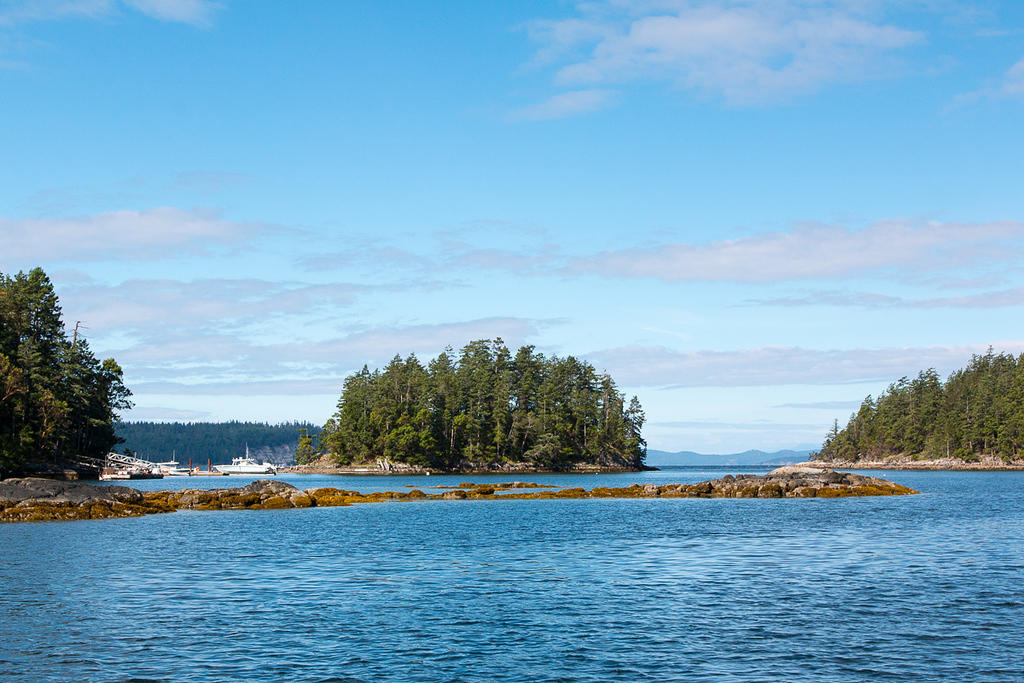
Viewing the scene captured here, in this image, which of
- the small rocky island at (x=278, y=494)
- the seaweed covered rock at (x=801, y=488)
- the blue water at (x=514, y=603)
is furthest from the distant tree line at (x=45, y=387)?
the seaweed covered rock at (x=801, y=488)

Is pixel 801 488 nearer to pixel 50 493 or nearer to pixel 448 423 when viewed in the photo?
pixel 50 493

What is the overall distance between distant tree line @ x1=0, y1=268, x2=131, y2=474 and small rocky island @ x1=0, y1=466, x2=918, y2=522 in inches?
978

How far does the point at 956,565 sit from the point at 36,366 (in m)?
108

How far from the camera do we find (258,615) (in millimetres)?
27078

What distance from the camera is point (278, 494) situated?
3063 inches

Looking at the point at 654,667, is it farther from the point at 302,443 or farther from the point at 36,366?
the point at 302,443

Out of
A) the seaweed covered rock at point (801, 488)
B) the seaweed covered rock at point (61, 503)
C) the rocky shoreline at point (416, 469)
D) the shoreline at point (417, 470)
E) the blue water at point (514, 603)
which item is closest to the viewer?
the blue water at point (514, 603)

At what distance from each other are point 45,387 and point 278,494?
50.5m

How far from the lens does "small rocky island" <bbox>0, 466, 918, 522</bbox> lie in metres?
61.4

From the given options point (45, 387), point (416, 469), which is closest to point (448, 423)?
point (416, 469)

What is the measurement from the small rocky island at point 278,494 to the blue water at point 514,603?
7.13 meters

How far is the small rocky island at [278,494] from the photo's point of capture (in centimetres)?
6144

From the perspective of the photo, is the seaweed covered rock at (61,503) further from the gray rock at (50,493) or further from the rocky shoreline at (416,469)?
the rocky shoreline at (416,469)

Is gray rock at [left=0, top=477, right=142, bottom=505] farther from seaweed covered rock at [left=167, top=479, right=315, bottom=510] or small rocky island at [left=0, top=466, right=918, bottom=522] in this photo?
seaweed covered rock at [left=167, top=479, right=315, bottom=510]
